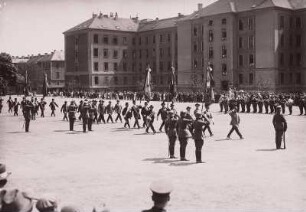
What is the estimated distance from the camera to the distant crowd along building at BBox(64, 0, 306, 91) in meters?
69.1

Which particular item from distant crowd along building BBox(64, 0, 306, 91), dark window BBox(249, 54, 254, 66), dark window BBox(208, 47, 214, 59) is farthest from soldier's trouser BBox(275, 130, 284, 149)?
dark window BBox(208, 47, 214, 59)

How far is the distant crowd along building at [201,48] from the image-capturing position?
2719 inches

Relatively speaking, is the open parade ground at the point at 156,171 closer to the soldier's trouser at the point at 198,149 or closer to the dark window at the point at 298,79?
the soldier's trouser at the point at 198,149

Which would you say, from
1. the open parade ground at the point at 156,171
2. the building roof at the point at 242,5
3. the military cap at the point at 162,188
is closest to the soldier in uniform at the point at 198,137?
the open parade ground at the point at 156,171

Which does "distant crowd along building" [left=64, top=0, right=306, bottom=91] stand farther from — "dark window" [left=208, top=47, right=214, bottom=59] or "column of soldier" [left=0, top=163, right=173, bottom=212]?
"column of soldier" [left=0, top=163, right=173, bottom=212]

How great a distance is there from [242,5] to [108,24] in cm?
3504

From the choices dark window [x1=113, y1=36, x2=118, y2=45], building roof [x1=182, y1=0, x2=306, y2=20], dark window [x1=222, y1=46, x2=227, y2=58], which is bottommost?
dark window [x1=222, y1=46, x2=227, y2=58]

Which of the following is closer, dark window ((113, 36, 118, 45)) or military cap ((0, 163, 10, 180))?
military cap ((0, 163, 10, 180))

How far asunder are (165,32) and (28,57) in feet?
230

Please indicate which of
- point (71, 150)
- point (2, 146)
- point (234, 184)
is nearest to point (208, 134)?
point (71, 150)

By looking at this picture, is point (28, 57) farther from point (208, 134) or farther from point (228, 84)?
point (208, 134)

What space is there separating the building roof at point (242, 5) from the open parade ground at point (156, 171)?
49.8m

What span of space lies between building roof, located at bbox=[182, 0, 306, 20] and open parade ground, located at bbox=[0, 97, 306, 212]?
49770 mm

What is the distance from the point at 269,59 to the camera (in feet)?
224
